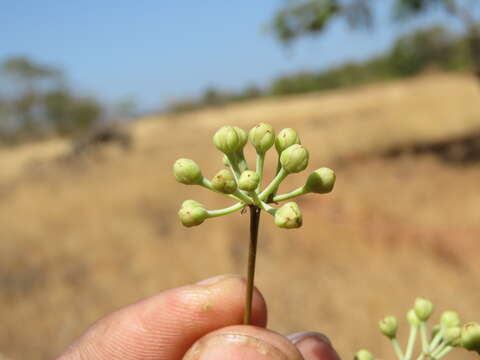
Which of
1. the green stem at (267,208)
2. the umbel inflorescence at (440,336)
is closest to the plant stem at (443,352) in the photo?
the umbel inflorescence at (440,336)

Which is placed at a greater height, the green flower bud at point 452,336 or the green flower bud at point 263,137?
the green flower bud at point 263,137

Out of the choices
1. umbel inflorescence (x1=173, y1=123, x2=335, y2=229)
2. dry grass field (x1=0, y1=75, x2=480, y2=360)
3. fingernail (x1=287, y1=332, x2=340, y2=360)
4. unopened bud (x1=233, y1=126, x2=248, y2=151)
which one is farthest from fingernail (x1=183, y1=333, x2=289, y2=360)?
dry grass field (x1=0, y1=75, x2=480, y2=360)

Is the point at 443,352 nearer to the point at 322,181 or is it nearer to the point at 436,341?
the point at 436,341

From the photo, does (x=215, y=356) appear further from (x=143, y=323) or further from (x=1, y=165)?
(x=1, y=165)

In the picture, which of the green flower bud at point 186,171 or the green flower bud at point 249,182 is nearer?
the green flower bud at point 249,182

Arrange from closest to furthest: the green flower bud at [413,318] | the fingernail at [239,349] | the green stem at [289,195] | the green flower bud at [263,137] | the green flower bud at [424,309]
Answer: the green stem at [289,195] → the green flower bud at [263,137] → the fingernail at [239,349] → the green flower bud at [424,309] → the green flower bud at [413,318]

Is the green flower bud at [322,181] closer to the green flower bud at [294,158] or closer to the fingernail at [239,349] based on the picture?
the green flower bud at [294,158]

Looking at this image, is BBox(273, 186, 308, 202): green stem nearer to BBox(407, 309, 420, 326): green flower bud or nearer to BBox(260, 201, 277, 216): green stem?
BBox(260, 201, 277, 216): green stem

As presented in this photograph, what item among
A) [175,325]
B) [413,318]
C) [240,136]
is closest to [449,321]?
[413,318]
